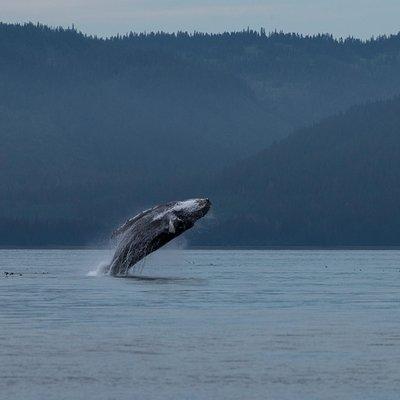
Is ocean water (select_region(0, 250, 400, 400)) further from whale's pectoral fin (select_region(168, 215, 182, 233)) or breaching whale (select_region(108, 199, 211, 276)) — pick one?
whale's pectoral fin (select_region(168, 215, 182, 233))

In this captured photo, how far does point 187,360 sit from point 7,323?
11905 mm

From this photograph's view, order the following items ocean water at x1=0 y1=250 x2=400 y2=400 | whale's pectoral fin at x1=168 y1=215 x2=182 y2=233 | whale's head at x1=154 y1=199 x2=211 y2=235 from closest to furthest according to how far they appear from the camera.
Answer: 1. ocean water at x1=0 y1=250 x2=400 y2=400
2. whale's pectoral fin at x1=168 y1=215 x2=182 y2=233
3. whale's head at x1=154 y1=199 x2=211 y2=235

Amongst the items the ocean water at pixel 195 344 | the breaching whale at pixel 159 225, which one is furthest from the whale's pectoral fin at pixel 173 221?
the ocean water at pixel 195 344

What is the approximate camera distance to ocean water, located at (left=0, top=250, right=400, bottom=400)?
3512 centimetres

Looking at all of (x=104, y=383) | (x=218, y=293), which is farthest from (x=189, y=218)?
(x=104, y=383)

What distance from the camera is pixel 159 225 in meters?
68.3

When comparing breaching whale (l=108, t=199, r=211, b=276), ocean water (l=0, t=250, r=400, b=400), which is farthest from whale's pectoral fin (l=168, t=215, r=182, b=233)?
ocean water (l=0, t=250, r=400, b=400)

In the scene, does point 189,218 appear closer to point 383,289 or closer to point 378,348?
point 383,289

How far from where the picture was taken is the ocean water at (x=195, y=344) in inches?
1383

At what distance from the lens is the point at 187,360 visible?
3978cm

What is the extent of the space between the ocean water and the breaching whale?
2.05 meters

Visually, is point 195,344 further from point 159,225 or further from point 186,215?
point 159,225

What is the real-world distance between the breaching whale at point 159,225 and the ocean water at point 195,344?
6.74 ft

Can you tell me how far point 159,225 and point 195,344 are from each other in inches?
987
